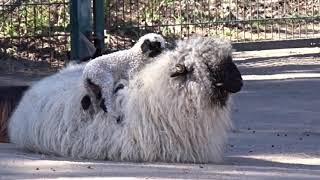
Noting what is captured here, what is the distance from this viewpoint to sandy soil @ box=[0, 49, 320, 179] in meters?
7.84

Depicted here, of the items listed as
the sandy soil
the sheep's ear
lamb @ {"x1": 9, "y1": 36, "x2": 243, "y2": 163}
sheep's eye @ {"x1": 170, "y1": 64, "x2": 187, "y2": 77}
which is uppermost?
the sheep's ear

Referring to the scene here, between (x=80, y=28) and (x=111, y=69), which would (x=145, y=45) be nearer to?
(x=111, y=69)

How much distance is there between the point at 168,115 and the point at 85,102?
87 centimetres

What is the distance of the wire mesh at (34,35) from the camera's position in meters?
19.5

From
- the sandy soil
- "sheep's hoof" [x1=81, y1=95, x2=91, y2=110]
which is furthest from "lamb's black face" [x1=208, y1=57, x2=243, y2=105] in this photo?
"sheep's hoof" [x1=81, y1=95, x2=91, y2=110]

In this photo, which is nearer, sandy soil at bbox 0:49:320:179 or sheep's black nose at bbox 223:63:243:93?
sandy soil at bbox 0:49:320:179

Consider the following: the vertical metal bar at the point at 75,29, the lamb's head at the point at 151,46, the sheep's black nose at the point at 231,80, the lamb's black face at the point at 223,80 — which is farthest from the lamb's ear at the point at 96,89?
the vertical metal bar at the point at 75,29

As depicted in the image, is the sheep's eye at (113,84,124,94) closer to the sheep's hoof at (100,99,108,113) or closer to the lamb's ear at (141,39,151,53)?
the sheep's hoof at (100,99,108,113)

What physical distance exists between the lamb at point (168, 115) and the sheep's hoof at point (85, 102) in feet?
0.21

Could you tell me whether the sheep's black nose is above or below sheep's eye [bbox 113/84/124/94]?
above

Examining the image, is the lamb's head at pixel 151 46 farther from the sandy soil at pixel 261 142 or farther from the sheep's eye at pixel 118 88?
the sandy soil at pixel 261 142

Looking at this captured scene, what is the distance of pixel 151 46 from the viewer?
9.38 metres

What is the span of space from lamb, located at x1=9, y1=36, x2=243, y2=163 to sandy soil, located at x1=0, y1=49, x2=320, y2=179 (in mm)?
240

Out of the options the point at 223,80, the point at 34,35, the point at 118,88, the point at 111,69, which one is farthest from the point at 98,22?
the point at 223,80
